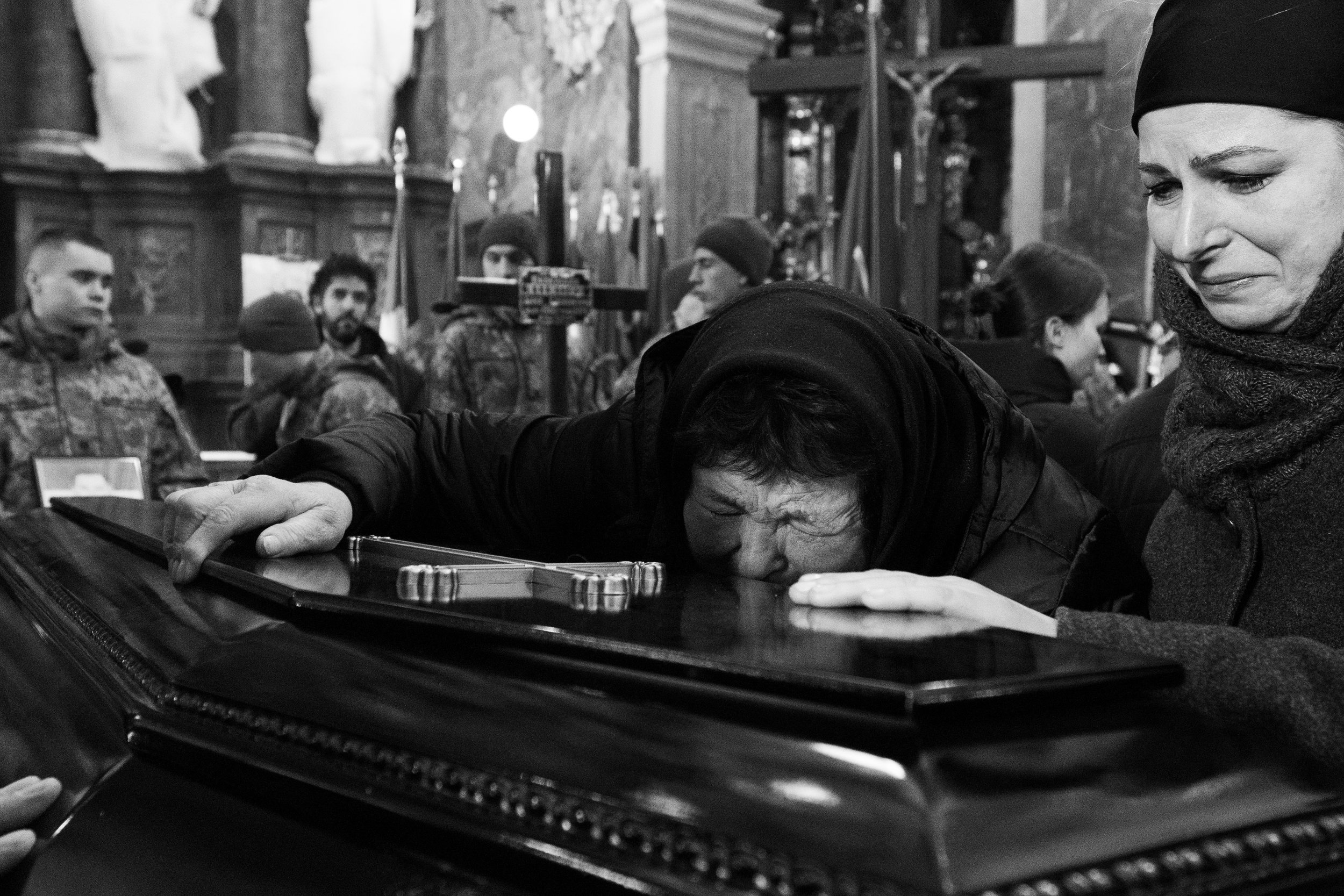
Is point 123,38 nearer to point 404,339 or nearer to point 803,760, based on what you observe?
point 404,339

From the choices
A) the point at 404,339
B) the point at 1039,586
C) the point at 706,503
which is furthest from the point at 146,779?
the point at 404,339

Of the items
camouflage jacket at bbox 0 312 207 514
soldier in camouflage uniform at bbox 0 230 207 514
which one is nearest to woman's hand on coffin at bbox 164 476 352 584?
camouflage jacket at bbox 0 312 207 514

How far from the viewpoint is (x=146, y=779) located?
1.13 m

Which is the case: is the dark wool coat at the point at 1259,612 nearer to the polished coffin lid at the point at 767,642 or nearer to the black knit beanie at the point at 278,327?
the polished coffin lid at the point at 767,642

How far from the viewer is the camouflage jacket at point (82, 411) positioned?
4.97 metres

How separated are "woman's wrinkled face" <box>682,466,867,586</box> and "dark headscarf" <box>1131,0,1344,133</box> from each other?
584 mm

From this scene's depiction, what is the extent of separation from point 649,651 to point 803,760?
0.50ft

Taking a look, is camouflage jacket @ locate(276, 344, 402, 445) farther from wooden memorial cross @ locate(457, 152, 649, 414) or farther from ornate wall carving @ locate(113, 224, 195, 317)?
ornate wall carving @ locate(113, 224, 195, 317)

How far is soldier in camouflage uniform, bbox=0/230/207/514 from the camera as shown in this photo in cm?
503

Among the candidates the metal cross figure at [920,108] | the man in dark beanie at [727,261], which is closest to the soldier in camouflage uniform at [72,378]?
the man in dark beanie at [727,261]

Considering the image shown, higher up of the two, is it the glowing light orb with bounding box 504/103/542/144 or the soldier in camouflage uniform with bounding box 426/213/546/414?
the glowing light orb with bounding box 504/103/542/144

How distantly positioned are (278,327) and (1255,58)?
503 centimetres

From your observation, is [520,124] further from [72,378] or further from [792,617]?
[792,617]

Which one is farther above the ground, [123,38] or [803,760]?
[123,38]
